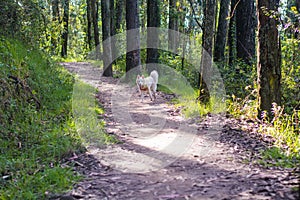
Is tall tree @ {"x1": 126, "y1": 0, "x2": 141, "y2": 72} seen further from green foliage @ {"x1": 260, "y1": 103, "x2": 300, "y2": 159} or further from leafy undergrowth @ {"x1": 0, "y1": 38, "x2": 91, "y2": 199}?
green foliage @ {"x1": 260, "y1": 103, "x2": 300, "y2": 159}

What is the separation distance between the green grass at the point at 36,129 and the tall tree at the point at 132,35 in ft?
16.1

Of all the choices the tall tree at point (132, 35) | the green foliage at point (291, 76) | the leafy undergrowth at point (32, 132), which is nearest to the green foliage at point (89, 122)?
the leafy undergrowth at point (32, 132)

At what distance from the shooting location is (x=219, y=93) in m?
9.67

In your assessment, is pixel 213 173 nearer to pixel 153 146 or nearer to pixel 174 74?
pixel 153 146

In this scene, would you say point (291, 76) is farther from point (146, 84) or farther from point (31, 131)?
point (31, 131)

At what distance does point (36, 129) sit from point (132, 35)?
30.2 feet

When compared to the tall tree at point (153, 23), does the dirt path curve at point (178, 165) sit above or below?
below

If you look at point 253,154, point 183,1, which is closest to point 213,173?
point 253,154

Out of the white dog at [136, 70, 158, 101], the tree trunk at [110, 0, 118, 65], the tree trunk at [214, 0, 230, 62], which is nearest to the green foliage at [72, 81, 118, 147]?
the white dog at [136, 70, 158, 101]

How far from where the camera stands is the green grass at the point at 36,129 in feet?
14.6

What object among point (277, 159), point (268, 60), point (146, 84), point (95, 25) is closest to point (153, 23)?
point (95, 25)

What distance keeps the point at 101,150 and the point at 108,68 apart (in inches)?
453

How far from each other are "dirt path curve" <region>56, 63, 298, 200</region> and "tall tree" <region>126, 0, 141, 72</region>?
6.48m

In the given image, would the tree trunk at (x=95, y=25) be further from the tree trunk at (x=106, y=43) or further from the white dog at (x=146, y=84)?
the white dog at (x=146, y=84)
